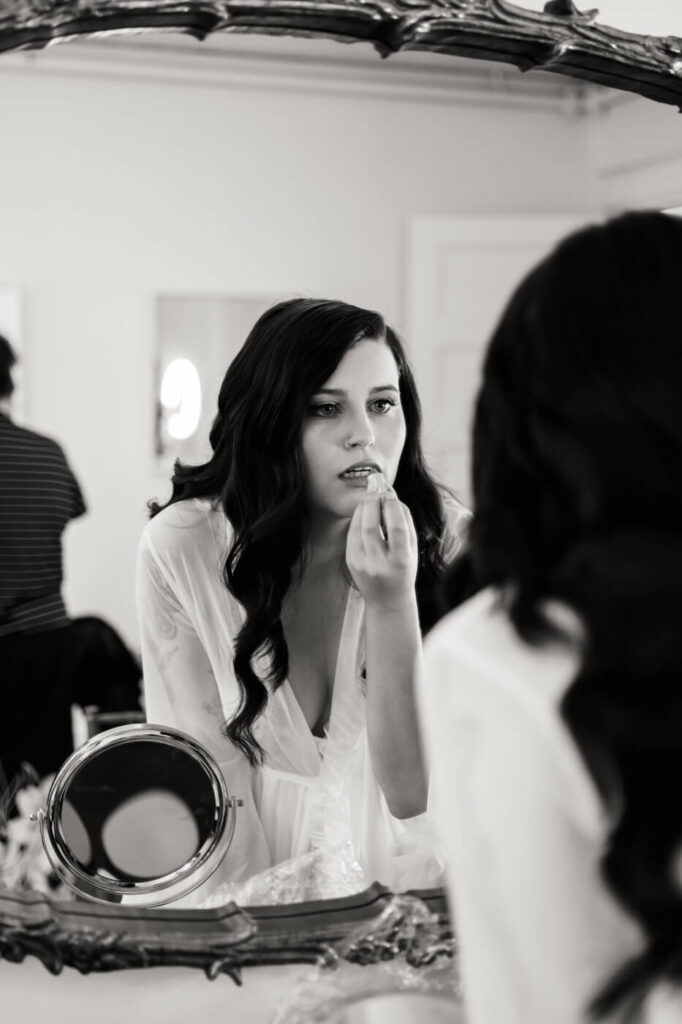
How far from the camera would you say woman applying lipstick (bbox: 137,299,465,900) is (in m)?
0.92

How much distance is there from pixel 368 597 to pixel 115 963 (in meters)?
0.36

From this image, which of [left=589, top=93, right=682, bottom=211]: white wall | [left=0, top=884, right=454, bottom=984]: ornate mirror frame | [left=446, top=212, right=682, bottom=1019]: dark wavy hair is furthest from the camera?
[left=589, top=93, right=682, bottom=211]: white wall

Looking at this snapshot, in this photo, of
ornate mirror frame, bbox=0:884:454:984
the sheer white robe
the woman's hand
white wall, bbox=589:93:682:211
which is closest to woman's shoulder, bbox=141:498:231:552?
the sheer white robe

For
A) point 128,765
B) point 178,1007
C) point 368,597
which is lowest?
point 178,1007

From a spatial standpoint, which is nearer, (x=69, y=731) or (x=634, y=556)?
(x=634, y=556)

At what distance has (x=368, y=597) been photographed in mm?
956

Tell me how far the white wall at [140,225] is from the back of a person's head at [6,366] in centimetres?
1

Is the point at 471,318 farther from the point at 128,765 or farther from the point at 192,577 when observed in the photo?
the point at 128,765

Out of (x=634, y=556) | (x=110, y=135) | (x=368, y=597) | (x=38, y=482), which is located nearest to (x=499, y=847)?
(x=634, y=556)

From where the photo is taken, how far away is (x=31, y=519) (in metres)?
0.90

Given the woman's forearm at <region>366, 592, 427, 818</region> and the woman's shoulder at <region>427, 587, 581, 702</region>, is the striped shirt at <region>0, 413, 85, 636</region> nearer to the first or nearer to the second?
the woman's forearm at <region>366, 592, 427, 818</region>

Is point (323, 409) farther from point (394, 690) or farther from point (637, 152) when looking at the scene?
point (637, 152)

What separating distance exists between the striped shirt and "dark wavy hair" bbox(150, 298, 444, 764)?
0.08 metres

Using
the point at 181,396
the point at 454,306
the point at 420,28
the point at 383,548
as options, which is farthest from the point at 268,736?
the point at 420,28
